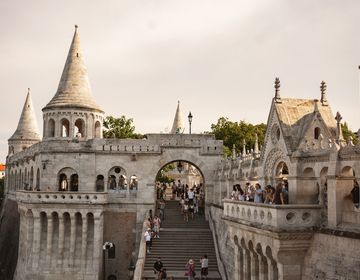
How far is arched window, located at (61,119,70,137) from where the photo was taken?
35.2 m

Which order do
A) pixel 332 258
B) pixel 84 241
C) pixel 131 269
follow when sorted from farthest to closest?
pixel 84 241 < pixel 131 269 < pixel 332 258

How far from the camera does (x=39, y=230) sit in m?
31.9

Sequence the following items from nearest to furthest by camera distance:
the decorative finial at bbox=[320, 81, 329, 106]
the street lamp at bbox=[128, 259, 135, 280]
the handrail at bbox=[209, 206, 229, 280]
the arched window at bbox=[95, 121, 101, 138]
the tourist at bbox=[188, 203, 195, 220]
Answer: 1. the decorative finial at bbox=[320, 81, 329, 106]
2. the handrail at bbox=[209, 206, 229, 280]
3. the street lamp at bbox=[128, 259, 135, 280]
4. the tourist at bbox=[188, 203, 195, 220]
5. the arched window at bbox=[95, 121, 101, 138]

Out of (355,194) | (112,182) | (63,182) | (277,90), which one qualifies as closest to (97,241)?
(112,182)

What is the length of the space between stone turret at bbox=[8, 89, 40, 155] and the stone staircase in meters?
25.3

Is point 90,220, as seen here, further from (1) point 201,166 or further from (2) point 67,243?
(1) point 201,166

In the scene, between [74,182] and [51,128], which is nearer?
[74,182]

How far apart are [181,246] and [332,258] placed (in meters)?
16.1

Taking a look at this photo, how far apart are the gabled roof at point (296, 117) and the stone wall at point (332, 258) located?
11.4ft

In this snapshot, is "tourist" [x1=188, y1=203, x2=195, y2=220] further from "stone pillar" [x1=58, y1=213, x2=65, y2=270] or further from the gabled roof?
the gabled roof

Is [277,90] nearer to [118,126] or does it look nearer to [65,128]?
[65,128]

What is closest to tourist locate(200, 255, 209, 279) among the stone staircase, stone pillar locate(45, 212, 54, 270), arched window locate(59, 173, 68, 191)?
the stone staircase

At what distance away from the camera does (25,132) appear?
53250 mm

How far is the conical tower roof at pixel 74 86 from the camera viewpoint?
116 feet
